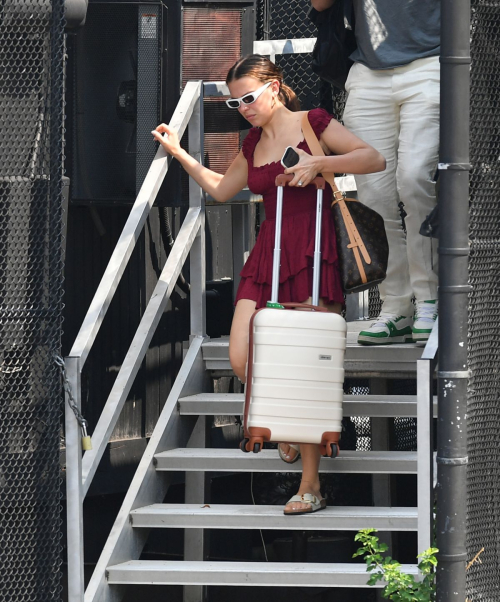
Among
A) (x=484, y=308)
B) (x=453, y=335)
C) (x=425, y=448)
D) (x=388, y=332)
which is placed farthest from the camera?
(x=388, y=332)

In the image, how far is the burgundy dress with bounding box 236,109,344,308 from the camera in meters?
4.54

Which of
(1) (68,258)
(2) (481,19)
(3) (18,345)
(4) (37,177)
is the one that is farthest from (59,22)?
(1) (68,258)

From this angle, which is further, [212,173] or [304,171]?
[212,173]

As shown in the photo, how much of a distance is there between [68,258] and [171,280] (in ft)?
7.78

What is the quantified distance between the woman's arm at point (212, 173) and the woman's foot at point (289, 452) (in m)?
1.17

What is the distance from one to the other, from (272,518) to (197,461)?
0.57 m

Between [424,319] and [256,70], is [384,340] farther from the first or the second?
[256,70]

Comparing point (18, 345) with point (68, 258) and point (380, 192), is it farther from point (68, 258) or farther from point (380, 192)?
point (68, 258)

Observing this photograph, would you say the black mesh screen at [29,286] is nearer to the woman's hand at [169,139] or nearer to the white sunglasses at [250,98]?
the white sunglasses at [250,98]

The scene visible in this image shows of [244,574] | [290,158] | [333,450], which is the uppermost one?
[290,158]

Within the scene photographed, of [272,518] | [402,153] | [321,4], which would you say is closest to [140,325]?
[272,518]

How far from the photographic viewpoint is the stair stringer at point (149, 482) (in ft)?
14.4

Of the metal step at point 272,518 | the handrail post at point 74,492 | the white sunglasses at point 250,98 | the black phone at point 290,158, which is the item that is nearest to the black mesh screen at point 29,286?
the handrail post at point 74,492

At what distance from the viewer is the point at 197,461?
4883 millimetres
